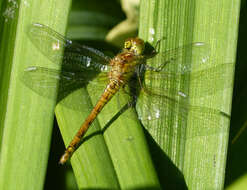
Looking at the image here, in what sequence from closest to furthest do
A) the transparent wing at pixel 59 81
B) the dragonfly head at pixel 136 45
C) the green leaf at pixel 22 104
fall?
the green leaf at pixel 22 104 → the transparent wing at pixel 59 81 → the dragonfly head at pixel 136 45

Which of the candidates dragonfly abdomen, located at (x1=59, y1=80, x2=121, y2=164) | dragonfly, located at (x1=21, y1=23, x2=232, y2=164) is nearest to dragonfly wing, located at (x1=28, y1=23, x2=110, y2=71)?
dragonfly, located at (x1=21, y1=23, x2=232, y2=164)

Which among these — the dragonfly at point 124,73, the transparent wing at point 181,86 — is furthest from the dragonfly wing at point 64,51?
the transparent wing at point 181,86

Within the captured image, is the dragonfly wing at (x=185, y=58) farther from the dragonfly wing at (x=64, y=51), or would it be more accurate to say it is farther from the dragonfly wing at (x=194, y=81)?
the dragonfly wing at (x=64, y=51)

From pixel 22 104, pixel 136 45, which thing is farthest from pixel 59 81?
pixel 136 45

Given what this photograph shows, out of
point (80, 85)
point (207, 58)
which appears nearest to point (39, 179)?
point (80, 85)

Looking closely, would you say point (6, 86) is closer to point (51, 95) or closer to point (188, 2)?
point (51, 95)
